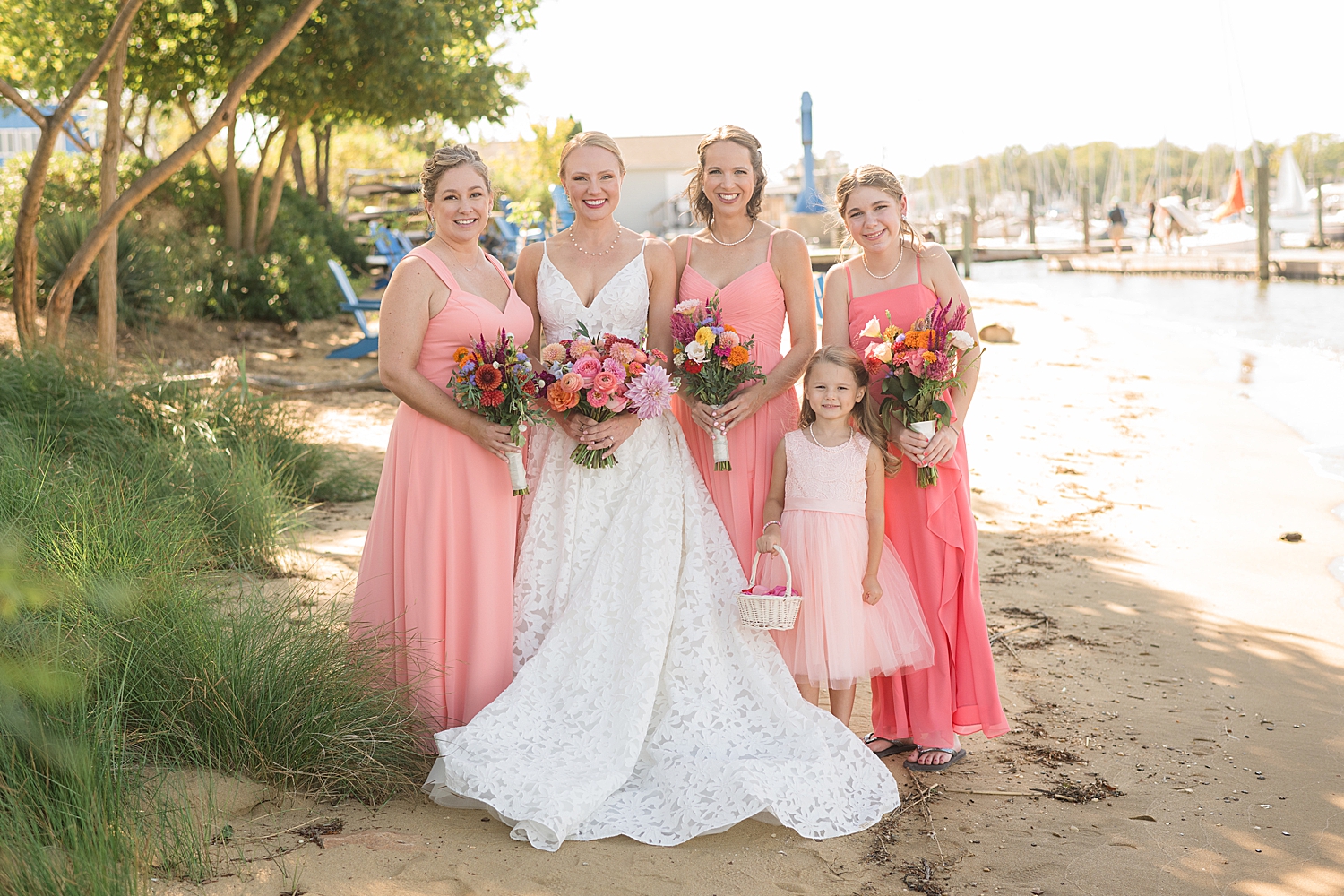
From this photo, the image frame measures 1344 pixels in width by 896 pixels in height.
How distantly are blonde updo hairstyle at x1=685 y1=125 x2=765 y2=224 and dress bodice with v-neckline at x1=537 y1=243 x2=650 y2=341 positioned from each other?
350 mm

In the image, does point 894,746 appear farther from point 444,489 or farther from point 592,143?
point 592,143

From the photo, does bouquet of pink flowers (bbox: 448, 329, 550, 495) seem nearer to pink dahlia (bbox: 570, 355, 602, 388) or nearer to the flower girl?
pink dahlia (bbox: 570, 355, 602, 388)

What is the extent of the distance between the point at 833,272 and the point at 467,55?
1495 centimetres

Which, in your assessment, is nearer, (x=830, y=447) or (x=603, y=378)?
(x=603, y=378)

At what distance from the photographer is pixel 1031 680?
5.41m

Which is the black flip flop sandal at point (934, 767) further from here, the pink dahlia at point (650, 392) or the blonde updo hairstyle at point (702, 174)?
the blonde updo hairstyle at point (702, 174)

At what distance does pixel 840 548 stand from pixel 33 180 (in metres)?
8.15

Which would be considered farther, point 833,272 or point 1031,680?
point 1031,680

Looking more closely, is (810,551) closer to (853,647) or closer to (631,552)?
(853,647)

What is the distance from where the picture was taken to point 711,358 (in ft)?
14.1

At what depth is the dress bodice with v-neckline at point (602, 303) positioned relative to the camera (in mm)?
4523

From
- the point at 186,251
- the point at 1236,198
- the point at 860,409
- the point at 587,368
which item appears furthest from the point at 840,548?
the point at 1236,198

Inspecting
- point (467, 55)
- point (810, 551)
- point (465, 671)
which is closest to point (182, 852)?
point (465, 671)

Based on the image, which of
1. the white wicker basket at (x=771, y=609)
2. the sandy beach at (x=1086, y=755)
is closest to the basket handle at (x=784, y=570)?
the white wicker basket at (x=771, y=609)
